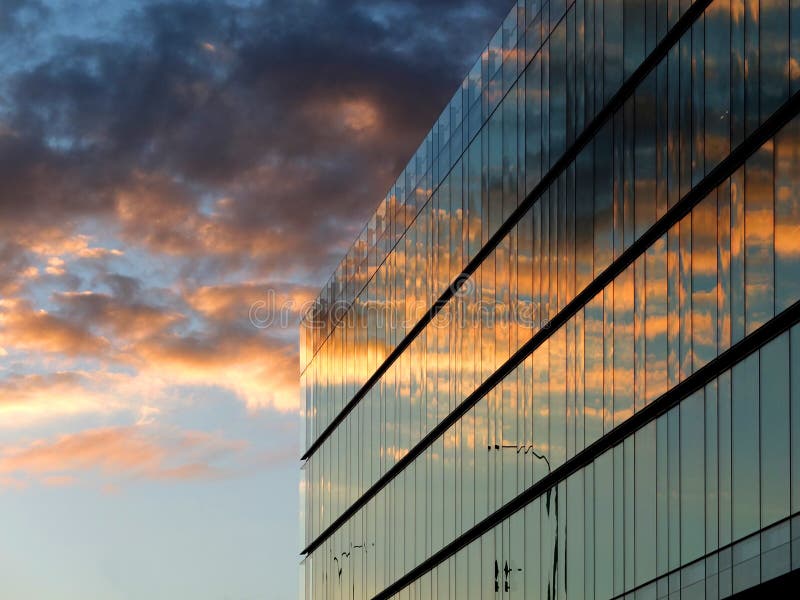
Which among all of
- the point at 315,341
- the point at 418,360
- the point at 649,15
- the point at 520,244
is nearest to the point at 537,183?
the point at 520,244

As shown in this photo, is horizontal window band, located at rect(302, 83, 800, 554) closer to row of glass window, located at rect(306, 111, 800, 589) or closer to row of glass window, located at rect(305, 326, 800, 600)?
row of glass window, located at rect(306, 111, 800, 589)

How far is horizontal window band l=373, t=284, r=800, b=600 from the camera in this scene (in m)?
36.0

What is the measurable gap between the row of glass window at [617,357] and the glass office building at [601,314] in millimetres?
98

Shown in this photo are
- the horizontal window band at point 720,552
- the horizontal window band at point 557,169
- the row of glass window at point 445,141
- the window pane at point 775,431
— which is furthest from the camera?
the row of glass window at point 445,141

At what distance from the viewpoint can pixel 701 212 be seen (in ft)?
131

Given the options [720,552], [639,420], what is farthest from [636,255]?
[720,552]

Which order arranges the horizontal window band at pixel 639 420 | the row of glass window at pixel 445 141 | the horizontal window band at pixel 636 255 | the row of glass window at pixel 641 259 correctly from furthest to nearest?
the row of glass window at pixel 445 141, the row of glass window at pixel 641 259, the horizontal window band at pixel 636 255, the horizontal window band at pixel 639 420

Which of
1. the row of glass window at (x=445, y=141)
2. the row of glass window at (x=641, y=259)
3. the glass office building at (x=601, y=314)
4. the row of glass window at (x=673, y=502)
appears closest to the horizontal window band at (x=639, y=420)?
the glass office building at (x=601, y=314)

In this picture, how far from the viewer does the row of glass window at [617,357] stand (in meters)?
36.3

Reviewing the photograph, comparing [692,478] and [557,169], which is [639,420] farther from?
[557,169]

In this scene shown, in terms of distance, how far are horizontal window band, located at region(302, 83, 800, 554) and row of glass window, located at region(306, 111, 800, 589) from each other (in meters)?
0.25

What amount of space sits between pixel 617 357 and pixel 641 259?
10.8 ft

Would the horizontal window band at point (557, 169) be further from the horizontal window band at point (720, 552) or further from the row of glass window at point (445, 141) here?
the horizontal window band at point (720, 552)

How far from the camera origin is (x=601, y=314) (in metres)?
46.6
